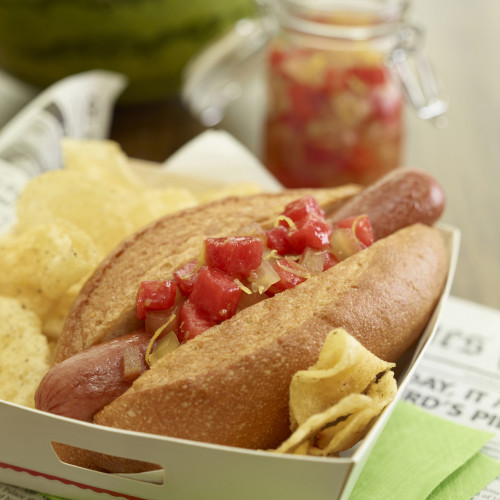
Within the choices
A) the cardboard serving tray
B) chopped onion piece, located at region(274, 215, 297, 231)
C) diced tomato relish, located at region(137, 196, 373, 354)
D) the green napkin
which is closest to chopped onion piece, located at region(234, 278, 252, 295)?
diced tomato relish, located at region(137, 196, 373, 354)

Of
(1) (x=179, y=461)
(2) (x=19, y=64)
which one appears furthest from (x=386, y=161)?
(1) (x=179, y=461)

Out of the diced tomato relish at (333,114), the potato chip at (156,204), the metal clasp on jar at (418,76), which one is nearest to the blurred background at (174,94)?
the diced tomato relish at (333,114)

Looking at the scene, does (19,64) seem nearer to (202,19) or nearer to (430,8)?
(202,19)

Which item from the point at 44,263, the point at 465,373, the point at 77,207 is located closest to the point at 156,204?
the point at 77,207

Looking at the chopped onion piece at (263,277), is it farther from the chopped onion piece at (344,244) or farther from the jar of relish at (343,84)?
the jar of relish at (343,84)

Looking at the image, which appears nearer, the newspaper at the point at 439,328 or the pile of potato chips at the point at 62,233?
the pile of potato chips at the point at 62,233

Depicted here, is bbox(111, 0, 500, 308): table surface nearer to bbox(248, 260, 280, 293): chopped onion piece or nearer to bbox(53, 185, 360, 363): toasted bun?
bbox(53, 185, 360, 363): toasted bun
